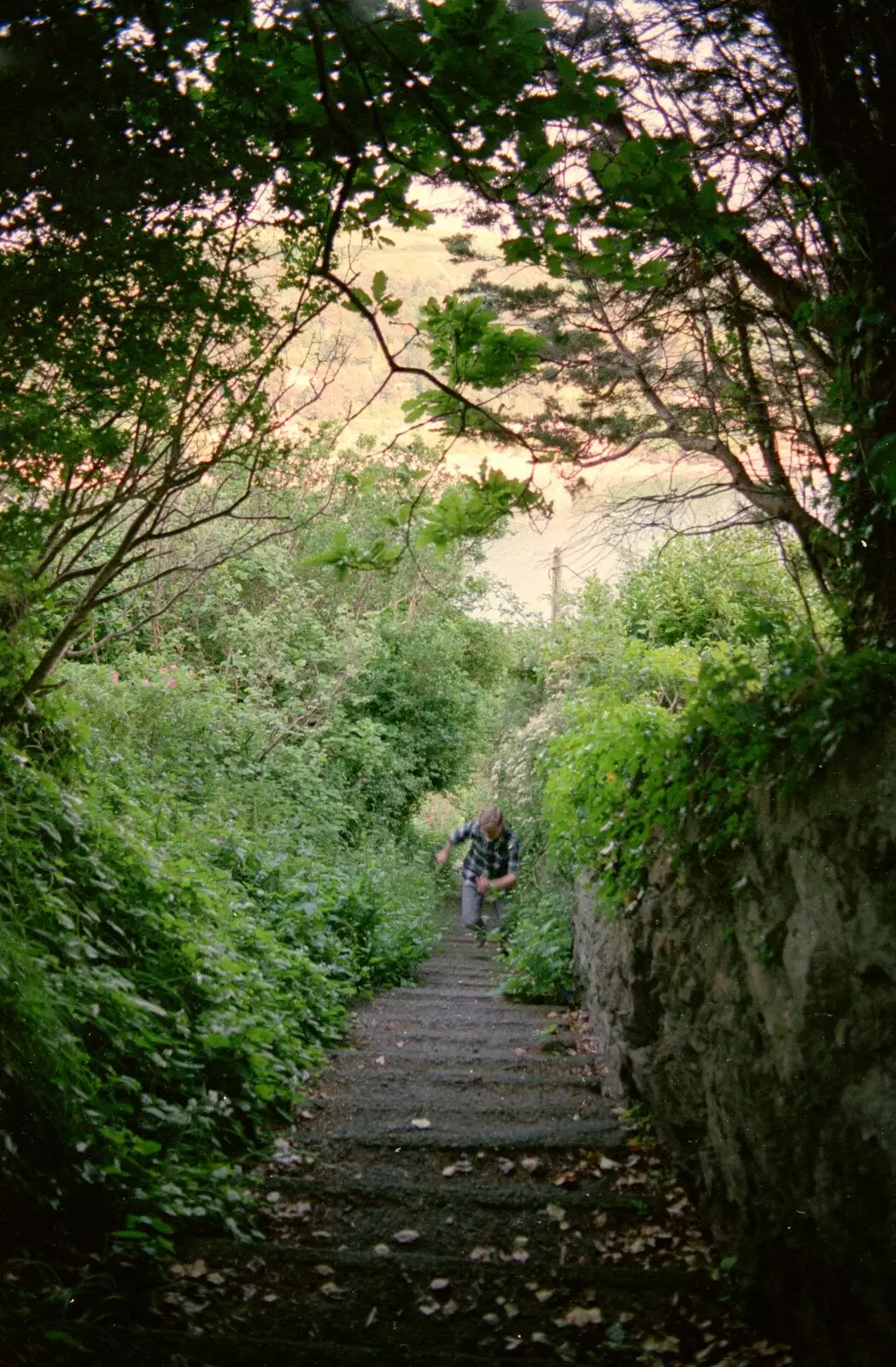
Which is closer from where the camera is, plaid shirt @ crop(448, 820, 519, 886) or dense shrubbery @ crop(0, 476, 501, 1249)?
dense shrubbery @ crop(0, 476, 501, 1249)

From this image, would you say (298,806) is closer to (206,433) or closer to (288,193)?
(206,433)

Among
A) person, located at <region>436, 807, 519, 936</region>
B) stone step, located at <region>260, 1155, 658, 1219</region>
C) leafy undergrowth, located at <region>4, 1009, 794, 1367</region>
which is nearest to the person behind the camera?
leafy undergrowth, located at <region>4, 1009, 794, 1367</region>

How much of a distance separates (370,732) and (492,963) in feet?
13.3

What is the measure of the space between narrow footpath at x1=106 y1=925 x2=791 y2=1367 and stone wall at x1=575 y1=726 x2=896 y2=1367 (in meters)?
0.30

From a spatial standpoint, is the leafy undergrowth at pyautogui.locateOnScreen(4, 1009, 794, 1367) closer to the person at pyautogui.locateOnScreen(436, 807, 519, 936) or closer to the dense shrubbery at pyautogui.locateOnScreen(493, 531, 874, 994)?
the dense shrubbery at pyautogui.locateOnScreen(493, 531, 874, 994)

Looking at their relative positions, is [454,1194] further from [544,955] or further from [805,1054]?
[544,955]

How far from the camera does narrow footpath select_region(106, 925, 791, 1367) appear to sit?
2.85m

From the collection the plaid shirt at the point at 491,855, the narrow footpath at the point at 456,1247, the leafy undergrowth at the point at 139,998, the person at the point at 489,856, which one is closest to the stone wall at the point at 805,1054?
the narrow footpath at the point at 456,1247

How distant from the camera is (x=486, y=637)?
62.3 feet

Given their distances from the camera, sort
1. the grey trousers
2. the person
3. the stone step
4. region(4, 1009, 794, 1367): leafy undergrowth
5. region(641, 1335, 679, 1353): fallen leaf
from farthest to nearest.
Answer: the grey trousers < the person < the stone step < region(641, 1335, 679, 1353): fallen leaf < region(4, 1009, 794, 1367): leafy undergrowth

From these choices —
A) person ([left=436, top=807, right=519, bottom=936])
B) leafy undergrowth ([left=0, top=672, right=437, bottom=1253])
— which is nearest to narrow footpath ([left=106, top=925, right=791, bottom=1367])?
leafy undergrowth ([left=0, top=672, right=437, bottom=1253])

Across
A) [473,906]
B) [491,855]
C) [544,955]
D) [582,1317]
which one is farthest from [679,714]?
[473,906]

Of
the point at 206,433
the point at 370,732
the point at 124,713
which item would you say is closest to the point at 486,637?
the point at 370,732

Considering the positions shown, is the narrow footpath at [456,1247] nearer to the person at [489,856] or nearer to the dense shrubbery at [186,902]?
the dense shrubbery at [186,902]
